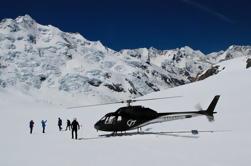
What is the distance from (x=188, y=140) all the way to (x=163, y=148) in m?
3.16

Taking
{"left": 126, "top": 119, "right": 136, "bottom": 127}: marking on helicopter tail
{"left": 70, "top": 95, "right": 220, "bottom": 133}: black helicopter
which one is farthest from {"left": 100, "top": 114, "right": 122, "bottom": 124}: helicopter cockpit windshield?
{"left": 126, "top": 119, "right": 136, "bottom": 127}: marking on helicopter tail

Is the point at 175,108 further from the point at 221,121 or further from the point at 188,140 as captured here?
the point at 188,140

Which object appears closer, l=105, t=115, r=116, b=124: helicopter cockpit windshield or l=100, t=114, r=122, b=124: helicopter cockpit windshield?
l=100, t=114, r=122, b=124: helicopter cockpit windshield

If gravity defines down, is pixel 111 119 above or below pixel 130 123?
above

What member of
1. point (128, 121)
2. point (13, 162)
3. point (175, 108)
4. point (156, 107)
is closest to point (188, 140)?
point (128, 121)

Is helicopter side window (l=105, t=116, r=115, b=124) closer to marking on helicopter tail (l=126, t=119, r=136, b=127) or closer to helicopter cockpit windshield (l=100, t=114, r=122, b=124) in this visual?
helicopter cockpit windshield (l=100, t=114, r=122, b=124)

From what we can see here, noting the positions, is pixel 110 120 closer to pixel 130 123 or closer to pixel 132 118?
pixel 130 123

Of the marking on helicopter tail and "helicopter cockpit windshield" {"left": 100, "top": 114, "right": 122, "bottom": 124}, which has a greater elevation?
"helicopter cockpit windshield" {"left": 100, "top": 114, "right": 122, "bottom": 124}

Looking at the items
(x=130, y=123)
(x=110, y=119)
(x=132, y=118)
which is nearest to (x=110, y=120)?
(x=110, y=119)

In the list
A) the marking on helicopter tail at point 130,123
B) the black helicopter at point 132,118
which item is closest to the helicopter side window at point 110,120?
the black helicopter at point 132,118

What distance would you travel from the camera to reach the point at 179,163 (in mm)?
15406

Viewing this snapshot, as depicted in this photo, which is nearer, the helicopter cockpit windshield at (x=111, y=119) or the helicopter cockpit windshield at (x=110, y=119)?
the helicopter cockpit windshield at (x=111, y=119)

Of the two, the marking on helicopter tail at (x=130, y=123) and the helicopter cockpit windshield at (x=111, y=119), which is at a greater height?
the helicopter cockpit windshield at (x=111, y=119)

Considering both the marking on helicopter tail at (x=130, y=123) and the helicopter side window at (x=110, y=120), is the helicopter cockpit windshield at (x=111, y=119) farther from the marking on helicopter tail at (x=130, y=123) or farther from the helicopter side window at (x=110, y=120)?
the marking on helicopter tail at (x=130, y=123)
